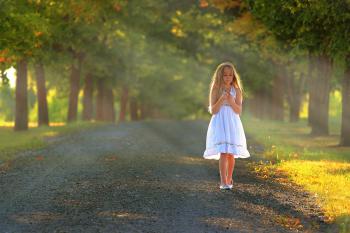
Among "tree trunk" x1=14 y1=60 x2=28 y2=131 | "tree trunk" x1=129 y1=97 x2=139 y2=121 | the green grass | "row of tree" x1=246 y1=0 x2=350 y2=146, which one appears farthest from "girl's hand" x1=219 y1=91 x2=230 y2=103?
"tree trunk" x1=129 y1=97 x2=139 y2=121

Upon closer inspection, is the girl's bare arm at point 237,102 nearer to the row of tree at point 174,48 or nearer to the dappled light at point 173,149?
the dappled light at point 173,149

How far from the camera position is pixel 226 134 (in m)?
12.4

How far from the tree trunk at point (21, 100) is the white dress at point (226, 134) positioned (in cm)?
2209

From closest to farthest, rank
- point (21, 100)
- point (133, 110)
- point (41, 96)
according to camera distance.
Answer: point (21, 100), point (41, 96), point (133, 110)

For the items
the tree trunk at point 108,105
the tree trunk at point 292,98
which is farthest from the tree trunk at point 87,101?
the tree trunk at point 292,98

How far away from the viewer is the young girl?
40.4ft

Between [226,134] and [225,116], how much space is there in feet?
1.07

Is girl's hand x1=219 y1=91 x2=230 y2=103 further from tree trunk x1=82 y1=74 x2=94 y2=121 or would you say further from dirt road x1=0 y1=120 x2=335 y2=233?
tree trunk x1=82 y1=74 x2=94 y2=121

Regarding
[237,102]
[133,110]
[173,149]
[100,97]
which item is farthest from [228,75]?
[133,110]

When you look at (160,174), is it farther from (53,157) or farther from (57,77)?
(57,77)

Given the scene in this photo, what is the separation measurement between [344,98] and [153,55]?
35.3m

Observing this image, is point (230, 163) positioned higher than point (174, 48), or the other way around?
point (174, 48)

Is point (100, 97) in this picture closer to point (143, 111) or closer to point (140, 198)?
point (143, 111)

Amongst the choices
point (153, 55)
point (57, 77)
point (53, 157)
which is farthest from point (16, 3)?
point (153, 55)
